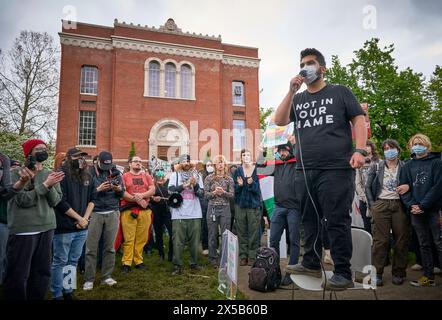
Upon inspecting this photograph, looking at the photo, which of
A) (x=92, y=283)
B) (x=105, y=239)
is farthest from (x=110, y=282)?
(x=105, y=239)

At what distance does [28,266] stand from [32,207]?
2.06 feet

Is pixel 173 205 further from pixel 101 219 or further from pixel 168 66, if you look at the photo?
pixel 168 66

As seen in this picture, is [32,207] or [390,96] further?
[390,96]

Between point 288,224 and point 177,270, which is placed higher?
point 288,224

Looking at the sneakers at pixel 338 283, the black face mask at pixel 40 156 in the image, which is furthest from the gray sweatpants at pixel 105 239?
the sneakers at pixel 338 283

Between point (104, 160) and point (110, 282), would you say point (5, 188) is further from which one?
point (110, 282)

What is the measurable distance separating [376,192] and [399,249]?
33.8 inches

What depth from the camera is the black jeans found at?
12.4ft

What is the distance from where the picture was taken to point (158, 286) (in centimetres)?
424

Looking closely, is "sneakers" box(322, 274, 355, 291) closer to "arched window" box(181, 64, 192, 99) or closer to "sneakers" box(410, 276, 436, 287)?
"sneakers" box(410, 276, 436, 287)

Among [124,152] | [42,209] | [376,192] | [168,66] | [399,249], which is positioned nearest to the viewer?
[42,209]

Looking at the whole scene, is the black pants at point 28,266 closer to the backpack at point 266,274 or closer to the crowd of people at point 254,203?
the crowd of people at point 254,203
